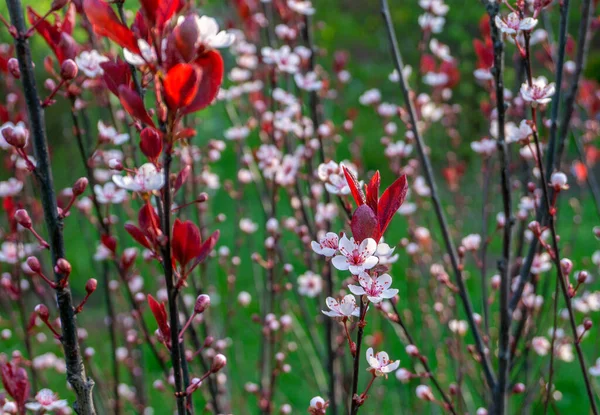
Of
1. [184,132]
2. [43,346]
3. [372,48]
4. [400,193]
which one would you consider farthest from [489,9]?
[372,48]

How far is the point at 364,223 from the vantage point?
71cm

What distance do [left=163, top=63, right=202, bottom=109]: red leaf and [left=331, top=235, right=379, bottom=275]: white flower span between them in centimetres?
26

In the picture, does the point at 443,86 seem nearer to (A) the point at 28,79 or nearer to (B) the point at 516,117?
(B) the point at 516,117

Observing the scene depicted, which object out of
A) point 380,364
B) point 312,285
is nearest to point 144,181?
point 380,364

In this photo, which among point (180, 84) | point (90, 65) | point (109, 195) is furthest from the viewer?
point (109, 195)

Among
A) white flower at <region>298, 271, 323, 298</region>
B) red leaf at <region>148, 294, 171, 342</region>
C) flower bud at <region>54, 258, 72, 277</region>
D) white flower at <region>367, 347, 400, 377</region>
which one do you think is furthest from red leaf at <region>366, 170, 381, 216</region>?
white flower at <region>298, 271, 323, 298</region>

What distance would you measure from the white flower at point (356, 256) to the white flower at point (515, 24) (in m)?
0.47

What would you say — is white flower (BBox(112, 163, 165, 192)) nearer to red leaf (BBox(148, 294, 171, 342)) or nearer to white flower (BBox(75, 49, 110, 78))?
red leaf (BBox(148, 294, 171, 342))

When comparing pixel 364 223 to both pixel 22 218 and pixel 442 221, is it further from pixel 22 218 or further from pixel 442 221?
pixel 442 221

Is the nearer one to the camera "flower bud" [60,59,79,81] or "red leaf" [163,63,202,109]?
"red leaf" [163,63,202,109]

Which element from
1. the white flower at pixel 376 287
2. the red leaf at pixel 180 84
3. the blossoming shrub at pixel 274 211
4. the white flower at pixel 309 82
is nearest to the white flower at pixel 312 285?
the blossoming shrub at pixel 274 211

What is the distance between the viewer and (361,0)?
7773 millimetres

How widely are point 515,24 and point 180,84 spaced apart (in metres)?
0.63

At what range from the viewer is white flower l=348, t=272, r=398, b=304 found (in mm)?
728
